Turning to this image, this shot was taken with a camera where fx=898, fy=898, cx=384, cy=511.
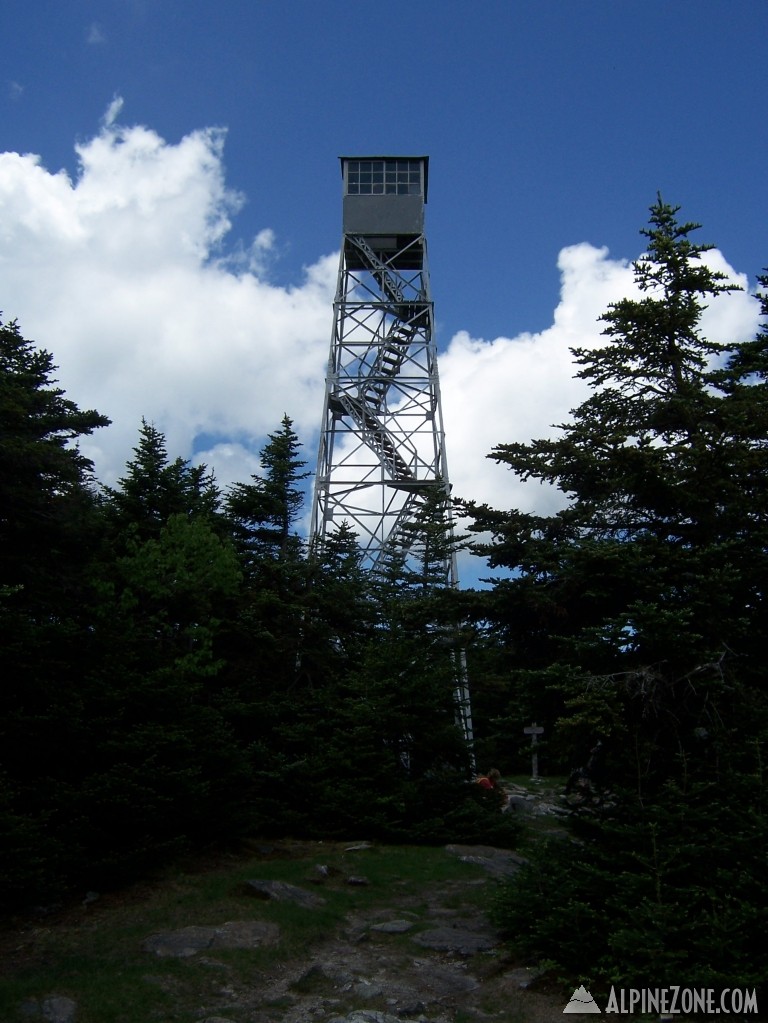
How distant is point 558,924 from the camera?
988cm

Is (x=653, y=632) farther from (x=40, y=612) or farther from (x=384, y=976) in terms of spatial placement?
(x=40, y=612)

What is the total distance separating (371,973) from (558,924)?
8.63ft

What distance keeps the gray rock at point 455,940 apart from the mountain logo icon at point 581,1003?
7.93 ft

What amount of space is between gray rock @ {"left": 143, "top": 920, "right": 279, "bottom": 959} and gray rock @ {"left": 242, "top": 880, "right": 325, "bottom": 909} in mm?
1029

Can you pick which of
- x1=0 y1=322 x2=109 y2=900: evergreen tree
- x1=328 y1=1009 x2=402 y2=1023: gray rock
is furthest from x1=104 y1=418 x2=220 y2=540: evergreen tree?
x1=328 y1=1009 x2=402 y2=1023: gray rock

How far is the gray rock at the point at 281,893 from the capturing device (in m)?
13.4

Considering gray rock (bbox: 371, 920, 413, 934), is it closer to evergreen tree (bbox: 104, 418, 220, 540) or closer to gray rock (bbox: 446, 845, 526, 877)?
gray rock (bbox: 446, 845, 526, 877)

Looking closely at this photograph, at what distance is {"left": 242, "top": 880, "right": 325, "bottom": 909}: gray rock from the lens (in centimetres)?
1339

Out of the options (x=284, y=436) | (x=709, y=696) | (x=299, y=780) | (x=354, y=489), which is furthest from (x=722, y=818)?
(x=284, y=436)

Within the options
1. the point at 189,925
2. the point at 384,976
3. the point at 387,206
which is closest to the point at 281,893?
the point at 189,925

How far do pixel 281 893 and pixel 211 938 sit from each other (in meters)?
2.13

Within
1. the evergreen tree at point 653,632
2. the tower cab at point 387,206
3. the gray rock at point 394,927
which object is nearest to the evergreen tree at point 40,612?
the gray rock at point 394,927

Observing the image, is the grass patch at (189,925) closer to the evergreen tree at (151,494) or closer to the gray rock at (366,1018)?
the gray rock at (366,1018)

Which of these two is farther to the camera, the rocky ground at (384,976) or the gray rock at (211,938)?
the gray rock at (211,938)
